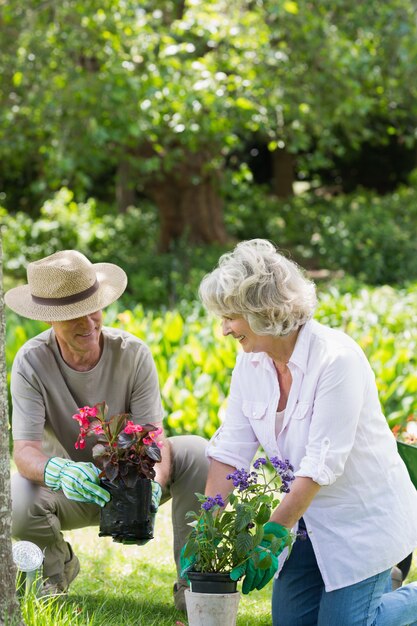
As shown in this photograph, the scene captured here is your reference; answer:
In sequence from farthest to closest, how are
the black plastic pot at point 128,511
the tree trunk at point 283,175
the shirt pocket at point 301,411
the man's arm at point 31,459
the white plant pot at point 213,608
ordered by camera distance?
the tree trunk at point 283,175 < the man's arm at point 31,459 < the black plastic pot at point 128,511 < the shirt pocket at point 301,411 < the white plant pot at point 213,608

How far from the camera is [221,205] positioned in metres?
12.7

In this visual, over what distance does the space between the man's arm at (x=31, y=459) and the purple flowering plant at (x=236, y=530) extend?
29.5 inches

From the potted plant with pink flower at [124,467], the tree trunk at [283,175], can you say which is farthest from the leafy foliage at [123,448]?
the tree trunk at [283,175]

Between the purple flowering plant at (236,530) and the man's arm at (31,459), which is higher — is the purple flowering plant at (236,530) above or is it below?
above

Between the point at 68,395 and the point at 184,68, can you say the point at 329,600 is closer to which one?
the point at 68,395

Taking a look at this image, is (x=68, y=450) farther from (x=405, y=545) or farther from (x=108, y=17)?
(x=108, y=17)

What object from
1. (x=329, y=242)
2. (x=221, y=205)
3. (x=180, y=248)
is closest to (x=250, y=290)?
(x=180, y=248)

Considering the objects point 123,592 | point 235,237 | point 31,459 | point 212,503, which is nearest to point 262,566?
point 212,503

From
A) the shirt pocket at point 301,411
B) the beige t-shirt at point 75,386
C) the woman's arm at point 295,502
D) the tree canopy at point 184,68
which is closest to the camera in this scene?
the woman's arm at point 295,502

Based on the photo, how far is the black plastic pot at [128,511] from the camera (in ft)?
9.50

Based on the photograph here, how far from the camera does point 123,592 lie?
3590mm

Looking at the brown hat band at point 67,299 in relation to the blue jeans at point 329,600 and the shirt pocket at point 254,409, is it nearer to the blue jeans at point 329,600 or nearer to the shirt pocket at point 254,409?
the shirt pocket at point 254,409

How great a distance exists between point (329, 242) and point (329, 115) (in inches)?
81.6

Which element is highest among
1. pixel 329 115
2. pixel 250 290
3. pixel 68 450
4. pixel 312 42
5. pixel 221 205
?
pixel 250 290
